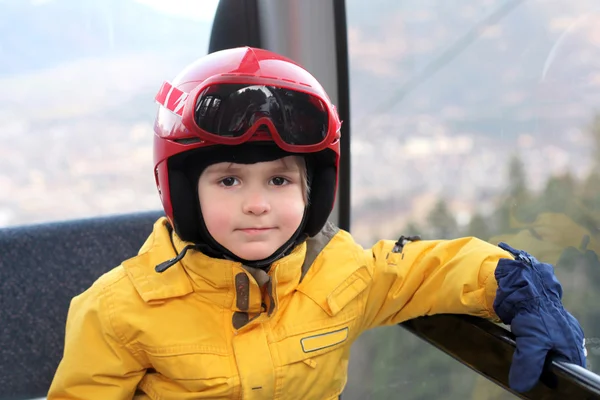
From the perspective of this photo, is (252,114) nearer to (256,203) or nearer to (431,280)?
(256,203)

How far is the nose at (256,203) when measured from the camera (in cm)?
97

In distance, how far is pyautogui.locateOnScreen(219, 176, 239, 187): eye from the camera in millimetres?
1002

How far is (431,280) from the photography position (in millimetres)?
1081

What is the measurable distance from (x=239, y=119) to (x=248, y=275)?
257mm

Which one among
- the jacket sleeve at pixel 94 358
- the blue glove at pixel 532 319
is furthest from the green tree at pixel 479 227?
the jacket sleeve at pixel 94 358

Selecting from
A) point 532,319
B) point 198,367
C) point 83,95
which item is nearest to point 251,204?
point 198,367

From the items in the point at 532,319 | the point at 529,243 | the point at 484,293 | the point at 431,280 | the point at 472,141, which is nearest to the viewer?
the point at 532,319

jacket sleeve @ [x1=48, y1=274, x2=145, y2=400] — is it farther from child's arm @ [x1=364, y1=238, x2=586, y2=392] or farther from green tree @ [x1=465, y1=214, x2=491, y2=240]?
green tree @ [x1=465, y1=214, x2=491, y2=240]

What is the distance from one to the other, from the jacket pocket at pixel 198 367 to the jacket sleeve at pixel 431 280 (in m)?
0.29

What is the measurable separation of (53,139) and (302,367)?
0.85 m

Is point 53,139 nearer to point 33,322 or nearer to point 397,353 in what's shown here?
point 33,322

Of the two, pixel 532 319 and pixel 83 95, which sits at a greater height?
pixel 83 95

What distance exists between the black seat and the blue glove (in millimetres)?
916

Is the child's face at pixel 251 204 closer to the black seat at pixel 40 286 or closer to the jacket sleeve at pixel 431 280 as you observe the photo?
the jacket sleeve at pixel 431 280
